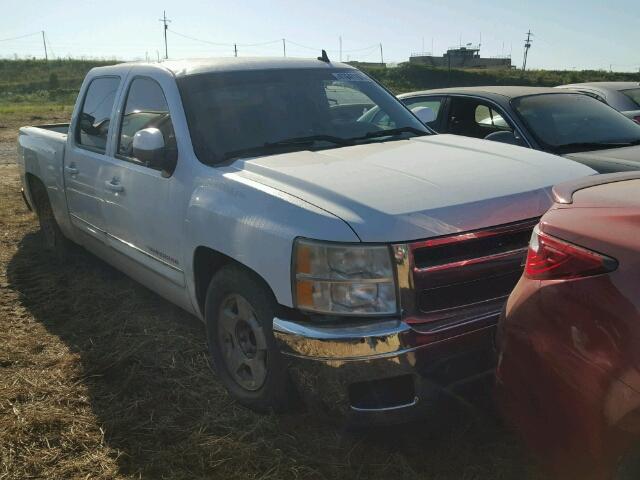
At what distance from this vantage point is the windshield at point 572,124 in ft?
Answer: 19.9

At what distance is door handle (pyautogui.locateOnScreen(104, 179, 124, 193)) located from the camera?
4199 millimetres

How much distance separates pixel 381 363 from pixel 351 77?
2550mm

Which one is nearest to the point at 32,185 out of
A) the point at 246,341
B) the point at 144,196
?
the point at 144,196

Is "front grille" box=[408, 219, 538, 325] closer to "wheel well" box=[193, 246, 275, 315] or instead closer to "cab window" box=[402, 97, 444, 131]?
"wheel well" box=[193, 246, 275, 315]

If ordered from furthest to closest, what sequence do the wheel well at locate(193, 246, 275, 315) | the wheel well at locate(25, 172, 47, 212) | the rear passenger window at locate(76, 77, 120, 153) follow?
the wheel well at locate(25, 172, 47, 212) → the rear passenger window at locate(76, 77, 120, 153) → the wheel well at locate(193, 246, 275, 315)

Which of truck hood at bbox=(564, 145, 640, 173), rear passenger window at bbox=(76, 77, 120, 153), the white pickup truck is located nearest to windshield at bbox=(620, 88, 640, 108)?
truck hood at bbox=(564, 145, 640, 173)

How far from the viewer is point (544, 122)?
6227mm

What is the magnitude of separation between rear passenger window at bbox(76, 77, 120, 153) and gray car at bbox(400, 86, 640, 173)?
248 cm

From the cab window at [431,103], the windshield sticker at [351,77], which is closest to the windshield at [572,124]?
the cab window at [431,103]

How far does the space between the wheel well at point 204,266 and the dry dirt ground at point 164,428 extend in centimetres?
54

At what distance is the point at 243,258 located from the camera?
3029mm

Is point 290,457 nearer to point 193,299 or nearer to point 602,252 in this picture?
point 193,299

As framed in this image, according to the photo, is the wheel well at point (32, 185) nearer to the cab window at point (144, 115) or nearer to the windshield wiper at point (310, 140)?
the cab window at point (144, 115)

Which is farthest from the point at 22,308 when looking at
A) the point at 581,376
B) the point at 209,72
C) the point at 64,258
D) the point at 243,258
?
the point at 581,376
